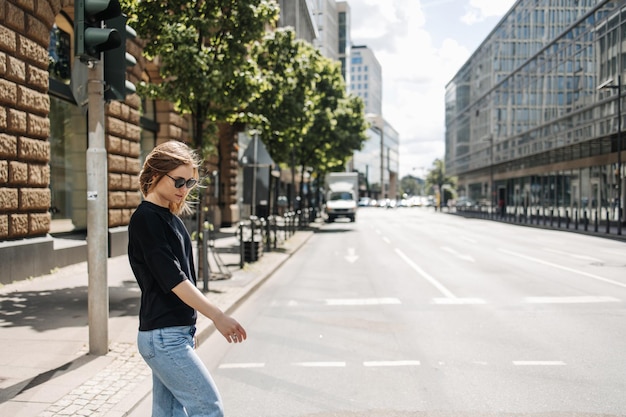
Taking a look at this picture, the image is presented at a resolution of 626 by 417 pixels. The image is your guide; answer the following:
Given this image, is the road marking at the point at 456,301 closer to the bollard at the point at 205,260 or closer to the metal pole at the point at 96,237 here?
the bollard at the point at 205,260

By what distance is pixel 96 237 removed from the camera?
19.1ft

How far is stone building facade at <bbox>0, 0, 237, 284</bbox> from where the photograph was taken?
10.5 meters

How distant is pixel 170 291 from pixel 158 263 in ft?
0.51

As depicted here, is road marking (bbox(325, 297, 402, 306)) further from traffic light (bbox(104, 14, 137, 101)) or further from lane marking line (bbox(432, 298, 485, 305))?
traffic light (bbox(104, 14, 137, 101))

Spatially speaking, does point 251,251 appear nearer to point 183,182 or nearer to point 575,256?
point 575,256

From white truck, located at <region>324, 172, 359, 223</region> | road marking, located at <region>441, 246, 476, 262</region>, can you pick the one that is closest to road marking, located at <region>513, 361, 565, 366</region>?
road marking, located at <region>441, 246, 476, 262</region>

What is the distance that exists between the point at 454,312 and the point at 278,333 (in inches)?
108

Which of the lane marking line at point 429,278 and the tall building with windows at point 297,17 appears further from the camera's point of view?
the tall building with windows at point 297,17

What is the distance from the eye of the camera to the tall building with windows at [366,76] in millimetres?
170375

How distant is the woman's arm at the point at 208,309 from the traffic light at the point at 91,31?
12.3 ft

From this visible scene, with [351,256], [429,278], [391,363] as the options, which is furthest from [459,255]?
[391,363]

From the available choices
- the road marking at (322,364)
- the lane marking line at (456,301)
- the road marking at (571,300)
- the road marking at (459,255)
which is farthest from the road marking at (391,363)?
the road marking at (459,255)

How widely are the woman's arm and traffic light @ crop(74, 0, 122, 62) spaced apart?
3756mm

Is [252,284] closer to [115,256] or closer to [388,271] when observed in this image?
[388,271]
